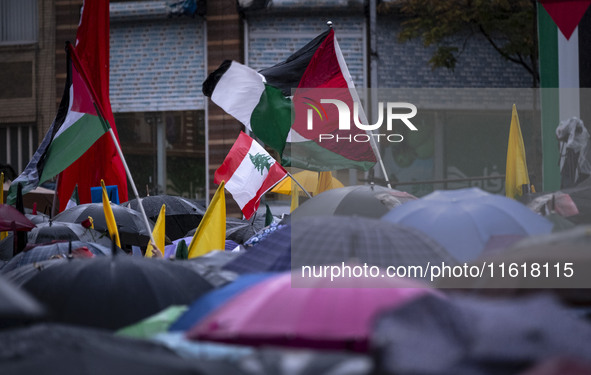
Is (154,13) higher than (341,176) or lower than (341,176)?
higher

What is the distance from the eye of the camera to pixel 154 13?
23016mm

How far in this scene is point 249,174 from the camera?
13.3 m

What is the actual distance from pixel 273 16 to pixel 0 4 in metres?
7.31

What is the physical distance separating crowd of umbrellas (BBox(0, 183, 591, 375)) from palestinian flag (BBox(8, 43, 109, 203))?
325cm

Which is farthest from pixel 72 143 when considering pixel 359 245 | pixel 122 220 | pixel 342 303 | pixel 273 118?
pixel 342 303

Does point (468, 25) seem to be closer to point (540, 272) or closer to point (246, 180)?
point (246, 180)

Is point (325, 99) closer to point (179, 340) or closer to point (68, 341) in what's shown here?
point (179, 340)

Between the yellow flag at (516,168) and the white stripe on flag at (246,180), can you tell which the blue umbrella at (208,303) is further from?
the white stripe on flag at (246,180)

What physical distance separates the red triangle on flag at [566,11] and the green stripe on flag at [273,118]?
10.8ft

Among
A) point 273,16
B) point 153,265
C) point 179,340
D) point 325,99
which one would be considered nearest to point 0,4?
point 273,16

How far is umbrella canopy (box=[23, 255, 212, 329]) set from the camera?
5582 mm

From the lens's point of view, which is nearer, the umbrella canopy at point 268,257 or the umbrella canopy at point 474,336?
the umbrella canopy at point 474,336

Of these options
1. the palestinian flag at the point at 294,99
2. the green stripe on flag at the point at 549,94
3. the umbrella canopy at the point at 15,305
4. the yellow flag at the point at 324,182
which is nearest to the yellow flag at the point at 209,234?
the palestinian flag at the point at 294,99

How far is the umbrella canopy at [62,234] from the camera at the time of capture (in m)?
11.2
